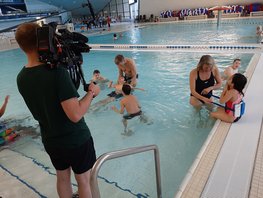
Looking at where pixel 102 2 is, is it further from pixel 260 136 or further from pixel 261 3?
pixel 260 136

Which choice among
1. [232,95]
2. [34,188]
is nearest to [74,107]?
[34,188]

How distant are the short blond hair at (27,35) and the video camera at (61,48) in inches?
2.1

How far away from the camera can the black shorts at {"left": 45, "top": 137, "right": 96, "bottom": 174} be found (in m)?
1.44

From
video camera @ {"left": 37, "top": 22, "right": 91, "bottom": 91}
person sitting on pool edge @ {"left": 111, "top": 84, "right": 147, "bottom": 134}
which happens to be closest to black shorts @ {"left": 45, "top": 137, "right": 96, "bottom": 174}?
video camera @ {"left": 37, "top": 22, "right": 91, "bottom": 91}

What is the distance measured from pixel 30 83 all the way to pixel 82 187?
2.69 ft

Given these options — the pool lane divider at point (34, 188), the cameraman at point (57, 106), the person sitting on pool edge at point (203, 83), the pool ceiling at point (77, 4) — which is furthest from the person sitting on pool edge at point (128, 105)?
the pool ceiling at point (77, 4)

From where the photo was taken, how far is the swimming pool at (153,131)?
107 inches

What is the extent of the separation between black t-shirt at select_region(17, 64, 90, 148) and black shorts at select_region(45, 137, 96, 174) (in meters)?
0.04

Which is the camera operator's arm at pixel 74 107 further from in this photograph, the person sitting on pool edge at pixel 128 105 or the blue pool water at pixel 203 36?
the blue pool water at pixel 203 36

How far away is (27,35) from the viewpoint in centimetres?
121

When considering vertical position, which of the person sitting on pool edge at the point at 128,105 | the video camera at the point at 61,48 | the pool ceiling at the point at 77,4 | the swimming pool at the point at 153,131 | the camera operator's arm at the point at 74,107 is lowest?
the swimming pool at the point at 153,131

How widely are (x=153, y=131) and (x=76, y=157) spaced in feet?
8.17

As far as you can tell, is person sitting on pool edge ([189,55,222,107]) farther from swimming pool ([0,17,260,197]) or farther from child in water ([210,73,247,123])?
child in water ([210,73,247,123])

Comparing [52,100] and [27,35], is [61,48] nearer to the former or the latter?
→ [27,35]
